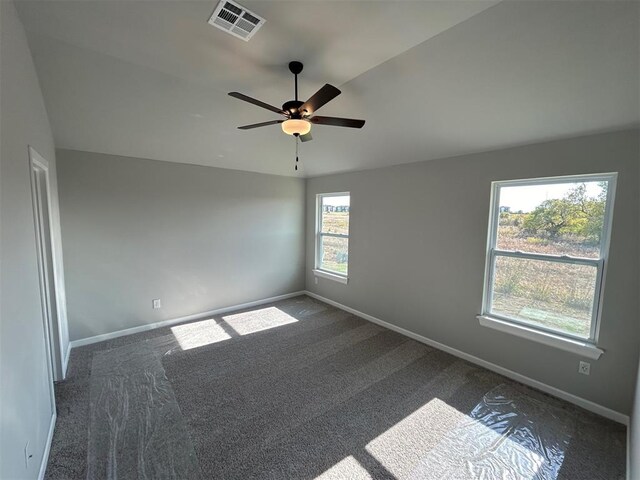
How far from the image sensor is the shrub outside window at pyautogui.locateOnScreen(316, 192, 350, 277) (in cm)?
462

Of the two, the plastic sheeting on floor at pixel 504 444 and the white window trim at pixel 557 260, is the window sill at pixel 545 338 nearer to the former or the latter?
the white window trim at pixel 557 260

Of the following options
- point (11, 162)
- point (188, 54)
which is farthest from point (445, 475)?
point (188, 54)

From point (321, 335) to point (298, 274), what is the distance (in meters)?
1.86

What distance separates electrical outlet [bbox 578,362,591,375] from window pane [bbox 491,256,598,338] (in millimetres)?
245

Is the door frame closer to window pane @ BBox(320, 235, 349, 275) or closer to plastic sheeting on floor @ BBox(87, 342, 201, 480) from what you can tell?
Result: plastic sheeting on floor @ BBox(87, 342, 201, 480)

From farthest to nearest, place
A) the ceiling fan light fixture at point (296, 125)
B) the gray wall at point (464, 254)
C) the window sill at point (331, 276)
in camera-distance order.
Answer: the window sill at point (331, 276) < the gray wall at point (464, 254) < the ceiling fan light fixture at point (296, 125)

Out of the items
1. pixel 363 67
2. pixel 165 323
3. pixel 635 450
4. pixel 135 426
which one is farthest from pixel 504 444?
pixel 165 323

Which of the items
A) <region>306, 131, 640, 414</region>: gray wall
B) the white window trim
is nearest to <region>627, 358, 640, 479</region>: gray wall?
<region>306, 131, 640, 414</region>: gray wall

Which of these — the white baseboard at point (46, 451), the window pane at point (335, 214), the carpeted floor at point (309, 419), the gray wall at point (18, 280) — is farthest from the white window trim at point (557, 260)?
the white baseboard at point (46, 451)

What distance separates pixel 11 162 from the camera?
1.43m

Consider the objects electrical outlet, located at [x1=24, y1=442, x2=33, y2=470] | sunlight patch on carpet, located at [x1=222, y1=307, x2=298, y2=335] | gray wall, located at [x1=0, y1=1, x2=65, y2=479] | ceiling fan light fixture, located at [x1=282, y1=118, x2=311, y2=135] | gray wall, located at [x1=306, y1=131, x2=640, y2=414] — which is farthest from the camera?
sunlight patch on carpet, located at [x1=222, y1=307, x2=298, y2=335]

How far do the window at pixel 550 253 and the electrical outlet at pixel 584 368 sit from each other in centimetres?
17

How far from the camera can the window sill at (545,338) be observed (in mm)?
2257

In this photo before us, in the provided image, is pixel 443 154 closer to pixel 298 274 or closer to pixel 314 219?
pixel 314 219
